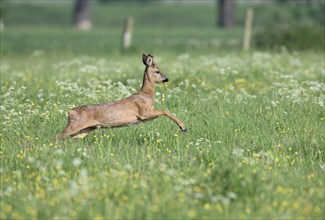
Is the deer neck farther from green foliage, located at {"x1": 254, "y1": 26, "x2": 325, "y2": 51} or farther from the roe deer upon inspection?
green foliage, located at {"x1": 254, "y1": 26, "x2": 325, "y2": 51}

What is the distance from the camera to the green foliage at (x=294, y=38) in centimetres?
3266

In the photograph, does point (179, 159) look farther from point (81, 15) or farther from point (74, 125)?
point (81, 15)

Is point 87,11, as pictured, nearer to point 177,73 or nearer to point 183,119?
point 177,73

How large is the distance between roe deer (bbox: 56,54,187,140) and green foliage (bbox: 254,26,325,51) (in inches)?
829

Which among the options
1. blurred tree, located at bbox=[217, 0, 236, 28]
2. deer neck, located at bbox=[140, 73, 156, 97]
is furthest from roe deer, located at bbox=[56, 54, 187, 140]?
blurred tree, located at bbox=[217, 0, 236, 28]

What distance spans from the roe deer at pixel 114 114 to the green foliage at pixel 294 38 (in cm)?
2107

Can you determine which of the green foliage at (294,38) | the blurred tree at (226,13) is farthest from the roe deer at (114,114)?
the blurred tree at (226,13)

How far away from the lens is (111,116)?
36.9 feet

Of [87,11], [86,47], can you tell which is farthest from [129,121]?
[87,11]

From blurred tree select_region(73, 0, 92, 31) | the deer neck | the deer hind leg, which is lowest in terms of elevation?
blurred tree select_region(73, 0, 92, 31)

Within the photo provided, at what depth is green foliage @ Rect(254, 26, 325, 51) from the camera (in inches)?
1286

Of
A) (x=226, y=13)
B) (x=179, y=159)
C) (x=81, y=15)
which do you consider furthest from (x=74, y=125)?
(x=81, y=15)

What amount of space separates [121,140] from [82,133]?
71 centimetres

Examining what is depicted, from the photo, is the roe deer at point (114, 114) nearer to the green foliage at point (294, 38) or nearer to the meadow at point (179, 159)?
the meadow at point (179, 159)
